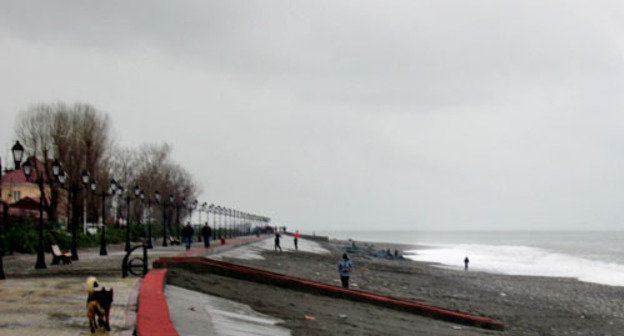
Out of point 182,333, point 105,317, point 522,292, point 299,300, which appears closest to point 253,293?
point 299,300

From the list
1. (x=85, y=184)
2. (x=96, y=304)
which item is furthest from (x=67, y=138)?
(x=96, y=304)

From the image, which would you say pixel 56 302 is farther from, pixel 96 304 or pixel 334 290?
pixel 334 290

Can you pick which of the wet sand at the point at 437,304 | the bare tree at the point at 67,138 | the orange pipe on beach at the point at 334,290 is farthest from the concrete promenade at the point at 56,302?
the bare tree at the point at 67,138

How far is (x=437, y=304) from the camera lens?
26.5 metres

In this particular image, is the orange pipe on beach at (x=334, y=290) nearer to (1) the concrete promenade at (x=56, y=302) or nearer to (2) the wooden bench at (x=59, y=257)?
(1) the concrete promenade at (x=56, y=302)

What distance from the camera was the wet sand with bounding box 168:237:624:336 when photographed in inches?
682

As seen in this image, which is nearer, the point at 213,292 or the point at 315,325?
the point at 315,325

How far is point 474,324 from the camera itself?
21.2 m

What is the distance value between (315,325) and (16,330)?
735cm

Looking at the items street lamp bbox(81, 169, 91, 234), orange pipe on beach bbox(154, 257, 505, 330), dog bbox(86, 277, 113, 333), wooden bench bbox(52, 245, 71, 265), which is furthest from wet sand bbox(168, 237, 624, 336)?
street lamp bbox(81, 169, 91, 234)

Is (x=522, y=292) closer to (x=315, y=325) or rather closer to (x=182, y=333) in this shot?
(x=315, y=325)

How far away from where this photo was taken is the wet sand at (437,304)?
17328 mm

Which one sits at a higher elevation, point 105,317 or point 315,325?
point 105,317

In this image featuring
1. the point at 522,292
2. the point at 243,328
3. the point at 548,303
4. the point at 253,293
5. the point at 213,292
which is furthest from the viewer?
the point at 522,292
